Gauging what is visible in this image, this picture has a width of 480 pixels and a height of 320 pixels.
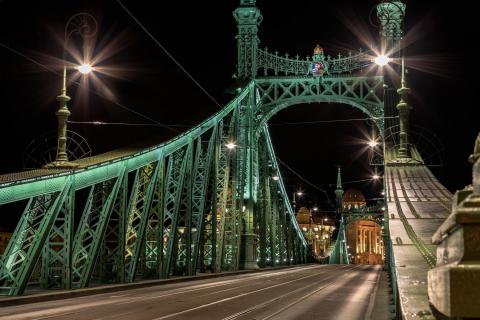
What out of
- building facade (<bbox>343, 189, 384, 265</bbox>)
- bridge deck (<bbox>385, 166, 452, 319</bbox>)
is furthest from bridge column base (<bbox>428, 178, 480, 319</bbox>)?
building facade (<bbox>343, 189, 384, 265</bbox>)

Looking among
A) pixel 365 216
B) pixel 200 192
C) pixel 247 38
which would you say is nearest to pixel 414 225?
pixel 200 192

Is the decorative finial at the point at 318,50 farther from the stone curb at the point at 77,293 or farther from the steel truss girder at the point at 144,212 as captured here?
the stone curb at the point at 77,293

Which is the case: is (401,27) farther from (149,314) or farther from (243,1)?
(149,314)

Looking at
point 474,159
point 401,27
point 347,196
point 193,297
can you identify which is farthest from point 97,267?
point 347,196

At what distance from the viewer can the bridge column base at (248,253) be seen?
3972 cm

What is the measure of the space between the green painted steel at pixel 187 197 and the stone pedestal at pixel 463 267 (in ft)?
45.9

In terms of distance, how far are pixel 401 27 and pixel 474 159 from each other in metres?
32.2

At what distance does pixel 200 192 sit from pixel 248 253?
8.77 meters

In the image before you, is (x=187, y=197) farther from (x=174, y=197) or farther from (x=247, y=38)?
(x=247, y=38)

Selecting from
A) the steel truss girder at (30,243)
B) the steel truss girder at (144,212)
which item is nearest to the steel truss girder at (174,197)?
the steel truss girder at (144,212)

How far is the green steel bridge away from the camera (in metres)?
17.4

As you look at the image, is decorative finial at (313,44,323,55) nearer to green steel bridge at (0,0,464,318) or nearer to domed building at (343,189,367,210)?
green steel bridge at (0,0,464,318)

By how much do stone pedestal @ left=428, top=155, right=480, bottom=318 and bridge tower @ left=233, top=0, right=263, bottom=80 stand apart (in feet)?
127

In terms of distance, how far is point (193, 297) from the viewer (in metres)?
18.0
